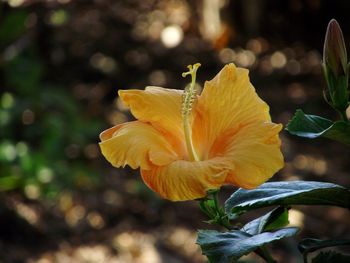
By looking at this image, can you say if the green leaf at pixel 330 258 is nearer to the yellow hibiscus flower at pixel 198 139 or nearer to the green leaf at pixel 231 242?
the green leaf at pixel 231 242

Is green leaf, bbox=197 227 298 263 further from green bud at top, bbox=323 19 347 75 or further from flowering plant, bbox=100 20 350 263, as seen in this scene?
green bud at top, bbox=323 19 347 75

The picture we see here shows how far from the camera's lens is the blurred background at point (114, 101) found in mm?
3178

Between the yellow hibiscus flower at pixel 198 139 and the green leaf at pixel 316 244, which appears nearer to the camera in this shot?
the yellow hibiscus flower at pixel 198 139

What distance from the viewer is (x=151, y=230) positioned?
10.7ft

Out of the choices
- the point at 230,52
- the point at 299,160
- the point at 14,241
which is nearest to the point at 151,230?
the point at 14,241

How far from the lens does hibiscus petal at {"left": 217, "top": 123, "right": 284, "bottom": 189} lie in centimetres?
88

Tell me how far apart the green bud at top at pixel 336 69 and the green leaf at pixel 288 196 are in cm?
11

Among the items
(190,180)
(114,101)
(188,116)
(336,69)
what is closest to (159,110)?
(188,116)

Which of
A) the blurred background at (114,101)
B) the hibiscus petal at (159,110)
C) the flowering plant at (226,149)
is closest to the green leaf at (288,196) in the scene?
the flowering plant at (226,149)

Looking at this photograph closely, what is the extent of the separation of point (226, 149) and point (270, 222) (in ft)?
0.50

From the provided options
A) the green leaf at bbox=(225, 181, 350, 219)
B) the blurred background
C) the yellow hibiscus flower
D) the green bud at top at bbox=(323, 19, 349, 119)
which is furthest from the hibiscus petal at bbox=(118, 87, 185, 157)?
the blurred background

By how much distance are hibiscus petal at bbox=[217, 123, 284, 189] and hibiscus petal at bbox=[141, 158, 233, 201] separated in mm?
17

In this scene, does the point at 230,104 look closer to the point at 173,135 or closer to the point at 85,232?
the point at 173,135

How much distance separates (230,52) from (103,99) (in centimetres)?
97
